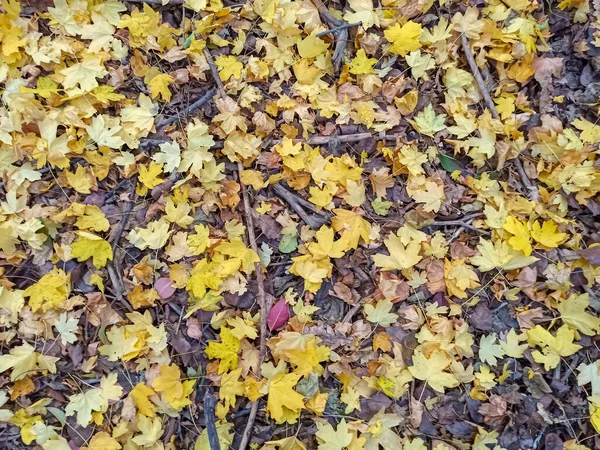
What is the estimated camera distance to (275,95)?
2154mm

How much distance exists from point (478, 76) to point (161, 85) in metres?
1.44

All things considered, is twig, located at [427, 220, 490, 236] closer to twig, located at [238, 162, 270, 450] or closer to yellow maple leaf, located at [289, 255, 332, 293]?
yellow maple leaf, located at [289, 255, 332, 293]

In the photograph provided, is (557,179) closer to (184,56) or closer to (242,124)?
(242,124)

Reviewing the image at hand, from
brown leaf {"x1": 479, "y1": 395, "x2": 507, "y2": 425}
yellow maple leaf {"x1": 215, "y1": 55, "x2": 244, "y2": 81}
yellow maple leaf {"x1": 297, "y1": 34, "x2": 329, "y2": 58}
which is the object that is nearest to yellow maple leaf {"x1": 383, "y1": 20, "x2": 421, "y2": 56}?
yellow maple leaf {"x1": 297, "y1": 34, "x2": 329, "y2": 58}

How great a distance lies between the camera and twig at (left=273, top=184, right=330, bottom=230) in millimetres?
2053

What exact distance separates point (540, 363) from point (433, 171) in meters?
0.92

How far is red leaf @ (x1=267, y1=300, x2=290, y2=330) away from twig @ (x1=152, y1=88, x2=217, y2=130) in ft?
3.05

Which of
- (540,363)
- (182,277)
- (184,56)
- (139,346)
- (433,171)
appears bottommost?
(540,363)

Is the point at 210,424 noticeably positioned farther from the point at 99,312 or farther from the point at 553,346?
the point at 553,346

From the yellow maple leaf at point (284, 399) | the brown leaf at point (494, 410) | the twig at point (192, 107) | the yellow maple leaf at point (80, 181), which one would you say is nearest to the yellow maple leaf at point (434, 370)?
the brown leaf at point (494, 410)

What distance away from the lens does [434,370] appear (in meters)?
1.93

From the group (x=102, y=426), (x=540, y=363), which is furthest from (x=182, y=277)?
(x=540, y=363)

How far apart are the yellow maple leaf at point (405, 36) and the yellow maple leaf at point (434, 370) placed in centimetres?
135

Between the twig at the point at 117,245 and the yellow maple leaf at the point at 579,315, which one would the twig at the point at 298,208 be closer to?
the twig at the point at 117,245
